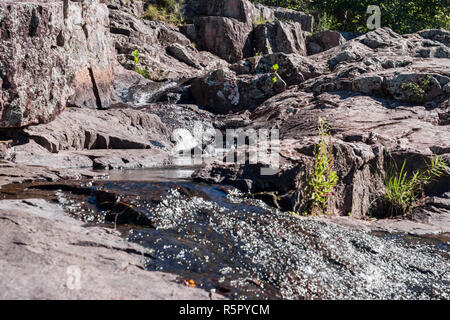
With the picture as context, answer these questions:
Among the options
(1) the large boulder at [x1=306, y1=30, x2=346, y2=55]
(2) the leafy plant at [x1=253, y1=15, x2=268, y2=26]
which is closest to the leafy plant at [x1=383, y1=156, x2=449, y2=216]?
(1) the large boulder at [x1=306, y1=30, x2=346, y2=55]

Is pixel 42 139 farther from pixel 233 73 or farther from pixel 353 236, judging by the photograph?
pixel 233 73

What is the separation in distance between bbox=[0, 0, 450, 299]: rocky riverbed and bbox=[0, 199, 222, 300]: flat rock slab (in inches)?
0.5

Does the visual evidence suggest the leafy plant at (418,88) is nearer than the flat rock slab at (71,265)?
No

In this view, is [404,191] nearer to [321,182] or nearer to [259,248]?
[321,182]

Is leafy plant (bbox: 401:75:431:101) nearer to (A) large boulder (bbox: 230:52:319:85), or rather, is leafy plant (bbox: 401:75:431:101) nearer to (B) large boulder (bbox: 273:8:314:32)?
(A) large boulder (bbox: 230:52:319:85)

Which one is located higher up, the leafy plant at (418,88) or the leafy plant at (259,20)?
the leafy plant at (259,20)

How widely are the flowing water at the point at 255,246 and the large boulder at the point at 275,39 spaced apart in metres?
14.6

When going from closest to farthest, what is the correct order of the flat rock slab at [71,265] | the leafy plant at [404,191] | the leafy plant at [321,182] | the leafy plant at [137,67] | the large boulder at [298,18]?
the flat rock slab at [71,265]
the leafy plant at [321,182]
the leafy plant at [404,191]
the leafy plant at [137,67]
the large boulder at [298,18]

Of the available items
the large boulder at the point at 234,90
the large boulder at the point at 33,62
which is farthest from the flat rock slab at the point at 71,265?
the large boulder at the point at 234,90

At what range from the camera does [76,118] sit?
24.0 ft

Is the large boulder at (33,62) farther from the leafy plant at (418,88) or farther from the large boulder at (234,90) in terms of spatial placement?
the leafy plant at (418,88)

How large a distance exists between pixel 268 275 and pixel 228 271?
284 mm

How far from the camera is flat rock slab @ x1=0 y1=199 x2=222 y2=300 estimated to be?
1981 millimetres

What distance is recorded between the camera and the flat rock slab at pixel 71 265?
198 cm
